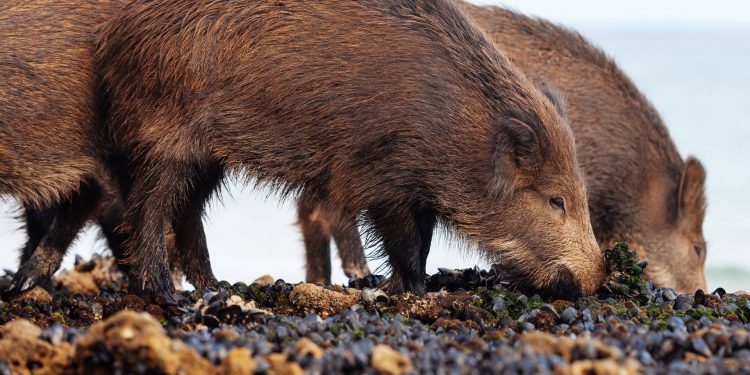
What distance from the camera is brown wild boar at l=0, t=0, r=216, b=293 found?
341 inches

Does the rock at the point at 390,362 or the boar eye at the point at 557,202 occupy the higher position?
the boar eye at the point at 557,202

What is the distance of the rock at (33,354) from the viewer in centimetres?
568

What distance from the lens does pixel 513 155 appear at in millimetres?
8836

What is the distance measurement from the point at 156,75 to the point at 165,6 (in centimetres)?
53

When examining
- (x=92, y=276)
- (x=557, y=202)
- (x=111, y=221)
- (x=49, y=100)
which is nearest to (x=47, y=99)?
(x=49, y=100)

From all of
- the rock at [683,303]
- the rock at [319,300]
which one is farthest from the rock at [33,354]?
the rock at [683,303]

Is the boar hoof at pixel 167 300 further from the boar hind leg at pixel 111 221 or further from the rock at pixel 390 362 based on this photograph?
the rock at pixel 390 362

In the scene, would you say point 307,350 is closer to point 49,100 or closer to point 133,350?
point 133,350

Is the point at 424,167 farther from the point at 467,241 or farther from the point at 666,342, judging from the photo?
the point at 666,342

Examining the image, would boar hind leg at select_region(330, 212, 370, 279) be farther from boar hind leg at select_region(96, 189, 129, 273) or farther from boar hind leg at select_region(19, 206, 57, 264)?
boar hind leg at select_region(19, 206, 57, 264)

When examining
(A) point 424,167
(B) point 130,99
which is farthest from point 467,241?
(B) point 130,99

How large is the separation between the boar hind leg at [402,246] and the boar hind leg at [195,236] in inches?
53.0

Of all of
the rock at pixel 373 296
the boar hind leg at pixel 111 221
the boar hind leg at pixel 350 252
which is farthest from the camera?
the boar hind leg at pixel 350 252

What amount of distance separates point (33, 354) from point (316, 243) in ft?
23.2
